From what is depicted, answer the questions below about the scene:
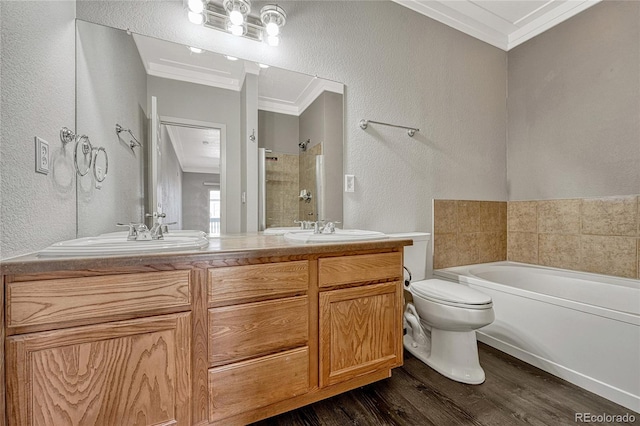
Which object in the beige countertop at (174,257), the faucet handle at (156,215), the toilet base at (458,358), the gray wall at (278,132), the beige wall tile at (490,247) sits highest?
the gray wall at (278,132)

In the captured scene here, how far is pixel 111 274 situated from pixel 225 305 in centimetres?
39

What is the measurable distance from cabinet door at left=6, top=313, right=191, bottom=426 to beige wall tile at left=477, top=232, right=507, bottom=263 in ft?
8.20

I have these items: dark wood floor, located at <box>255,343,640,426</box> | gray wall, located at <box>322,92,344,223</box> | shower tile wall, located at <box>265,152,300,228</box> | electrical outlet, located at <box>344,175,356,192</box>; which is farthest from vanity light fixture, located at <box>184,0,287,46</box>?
dark wood floor, located at <box>255,343,640,426</box>

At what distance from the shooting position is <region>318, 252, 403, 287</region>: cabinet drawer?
1.28 meters

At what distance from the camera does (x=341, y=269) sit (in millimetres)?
1312

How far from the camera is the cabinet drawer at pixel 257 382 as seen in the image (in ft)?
3.51

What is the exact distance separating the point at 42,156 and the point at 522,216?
333 centimetres

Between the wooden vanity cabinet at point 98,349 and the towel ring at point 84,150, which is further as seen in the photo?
the towel ring at point 84,150

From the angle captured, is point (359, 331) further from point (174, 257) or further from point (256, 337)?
point (174, 257)

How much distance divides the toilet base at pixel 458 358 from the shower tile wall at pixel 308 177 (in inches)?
44.2

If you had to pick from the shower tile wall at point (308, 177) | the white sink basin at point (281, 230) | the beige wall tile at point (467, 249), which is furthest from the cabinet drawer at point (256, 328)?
the beige wall tile at point (467, 249)

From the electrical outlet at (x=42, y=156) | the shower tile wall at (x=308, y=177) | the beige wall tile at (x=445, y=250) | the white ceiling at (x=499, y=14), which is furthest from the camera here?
the beige wall tile at (x=445, y=250)

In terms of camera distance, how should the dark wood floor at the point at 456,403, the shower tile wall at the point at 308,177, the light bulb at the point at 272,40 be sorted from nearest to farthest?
the dark wood floor at the point at 456,403 → the light bulb at the point at 272,40 → the shower tile wall at the point at 308,177

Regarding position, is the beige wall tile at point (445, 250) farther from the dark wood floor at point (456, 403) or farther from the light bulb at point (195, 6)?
the light bulb at point (195, 6)
